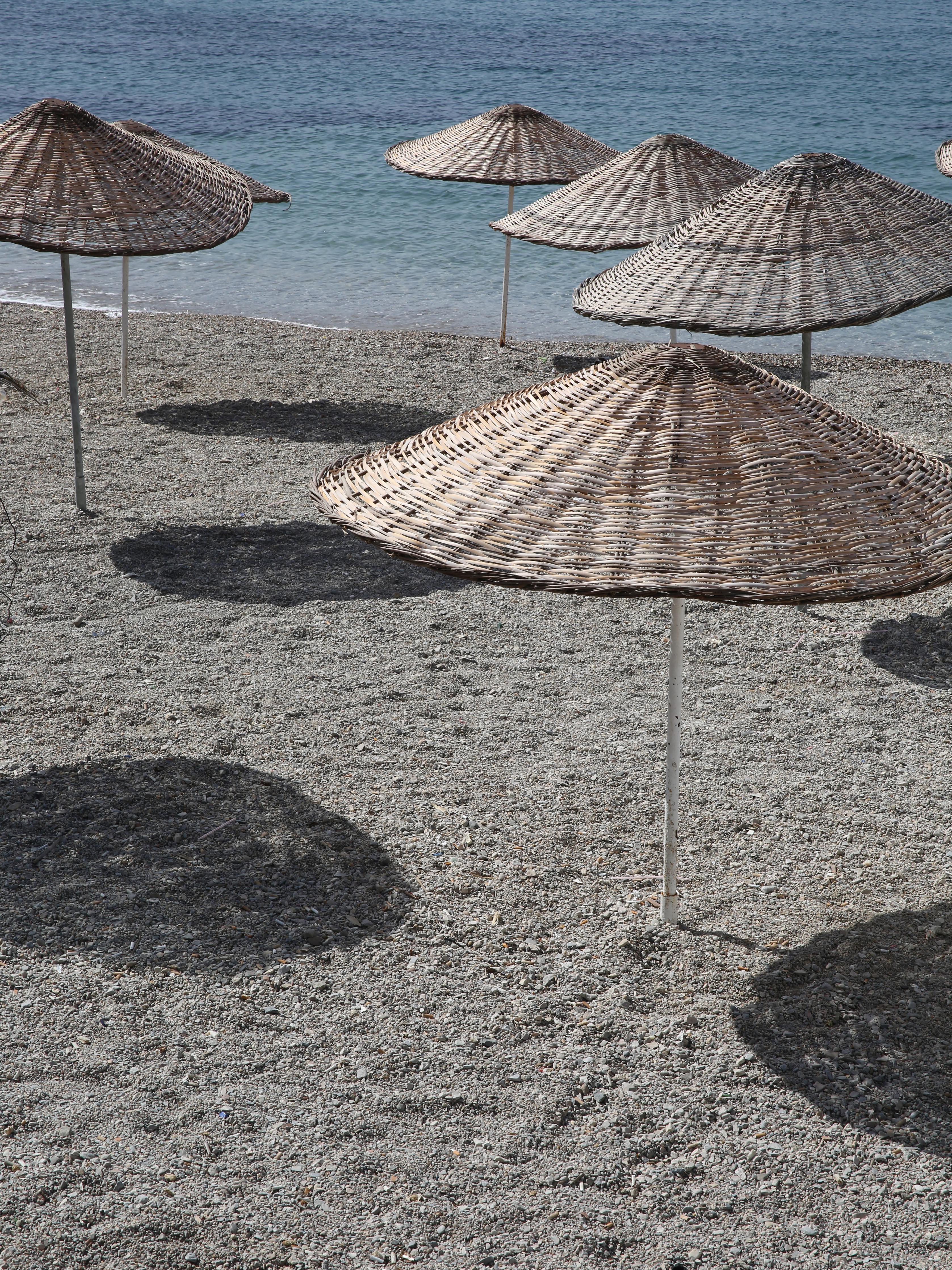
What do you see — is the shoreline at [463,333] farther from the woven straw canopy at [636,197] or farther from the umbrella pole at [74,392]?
the umbrella pole at [74,392]

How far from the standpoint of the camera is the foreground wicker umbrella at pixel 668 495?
2209 mm

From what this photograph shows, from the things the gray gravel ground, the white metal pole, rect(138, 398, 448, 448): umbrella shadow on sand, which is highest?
the white metal pole

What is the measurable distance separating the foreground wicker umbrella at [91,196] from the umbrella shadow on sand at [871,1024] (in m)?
4.08

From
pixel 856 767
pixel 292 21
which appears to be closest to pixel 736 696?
pixel 856 767

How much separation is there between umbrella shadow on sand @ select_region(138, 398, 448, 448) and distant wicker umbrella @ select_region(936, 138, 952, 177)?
379 centimetres

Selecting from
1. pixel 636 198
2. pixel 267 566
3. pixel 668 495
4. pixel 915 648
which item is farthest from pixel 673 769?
pixel 636 198

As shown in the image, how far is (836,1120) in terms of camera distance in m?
2.54

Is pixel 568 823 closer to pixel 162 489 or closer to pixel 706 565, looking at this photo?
pixel 706 565

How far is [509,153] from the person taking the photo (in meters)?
9.25

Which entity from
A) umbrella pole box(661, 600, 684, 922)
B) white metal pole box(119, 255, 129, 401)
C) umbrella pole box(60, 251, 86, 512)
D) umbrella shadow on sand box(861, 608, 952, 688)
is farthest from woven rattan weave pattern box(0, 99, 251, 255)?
umbrella shadow on sand box(861, 608, 952, 688)

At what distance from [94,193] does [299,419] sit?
2.65 meters

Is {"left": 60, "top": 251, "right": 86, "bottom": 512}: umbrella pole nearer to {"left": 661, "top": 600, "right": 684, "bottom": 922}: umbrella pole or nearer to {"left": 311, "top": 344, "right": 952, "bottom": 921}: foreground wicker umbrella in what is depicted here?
{"left": 311, "top": 344, "right": 952, "bottom": 921}: foreground wicker umbrella

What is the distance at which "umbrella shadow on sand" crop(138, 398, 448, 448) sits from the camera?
7.55 meters

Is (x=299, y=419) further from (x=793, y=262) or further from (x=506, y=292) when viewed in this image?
(x=793, y=262)
